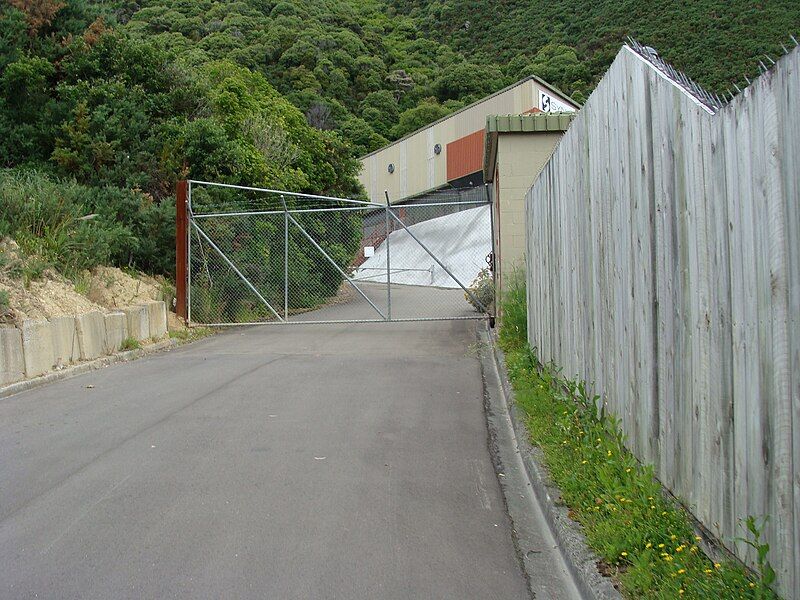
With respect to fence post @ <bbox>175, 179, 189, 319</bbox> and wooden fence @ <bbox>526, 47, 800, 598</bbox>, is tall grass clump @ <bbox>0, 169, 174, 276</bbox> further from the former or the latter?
wooden fence @ <bbox>526, 47, 800, 598</bbox>

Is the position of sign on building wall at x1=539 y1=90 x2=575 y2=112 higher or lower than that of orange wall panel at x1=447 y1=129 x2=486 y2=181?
higher

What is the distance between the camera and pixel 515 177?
1385cm

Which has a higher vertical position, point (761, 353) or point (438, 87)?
point (438, 87)

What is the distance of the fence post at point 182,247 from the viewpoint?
50.8 feet

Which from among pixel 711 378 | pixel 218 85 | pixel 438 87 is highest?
pixel 438 87

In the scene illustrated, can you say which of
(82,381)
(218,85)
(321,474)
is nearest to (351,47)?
(218,85)

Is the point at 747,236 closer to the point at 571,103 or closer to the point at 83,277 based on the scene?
the point at 83,277

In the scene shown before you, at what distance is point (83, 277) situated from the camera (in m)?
12.8

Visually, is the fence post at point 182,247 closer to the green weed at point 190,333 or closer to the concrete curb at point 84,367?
the green weed at point 190,333

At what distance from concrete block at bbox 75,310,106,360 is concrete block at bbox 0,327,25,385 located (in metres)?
1.37

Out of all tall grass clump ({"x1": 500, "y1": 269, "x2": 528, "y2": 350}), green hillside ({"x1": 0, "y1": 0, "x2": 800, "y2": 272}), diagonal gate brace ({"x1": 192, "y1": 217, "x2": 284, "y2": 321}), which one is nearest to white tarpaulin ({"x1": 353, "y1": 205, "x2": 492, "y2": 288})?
green hillside ({"x1": 0, "y1": 0, "x2": 800, "y2": 272})

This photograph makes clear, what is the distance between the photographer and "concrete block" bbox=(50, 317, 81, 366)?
34.1ft

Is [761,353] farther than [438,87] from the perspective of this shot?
No

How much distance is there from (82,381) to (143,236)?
6.46 m
